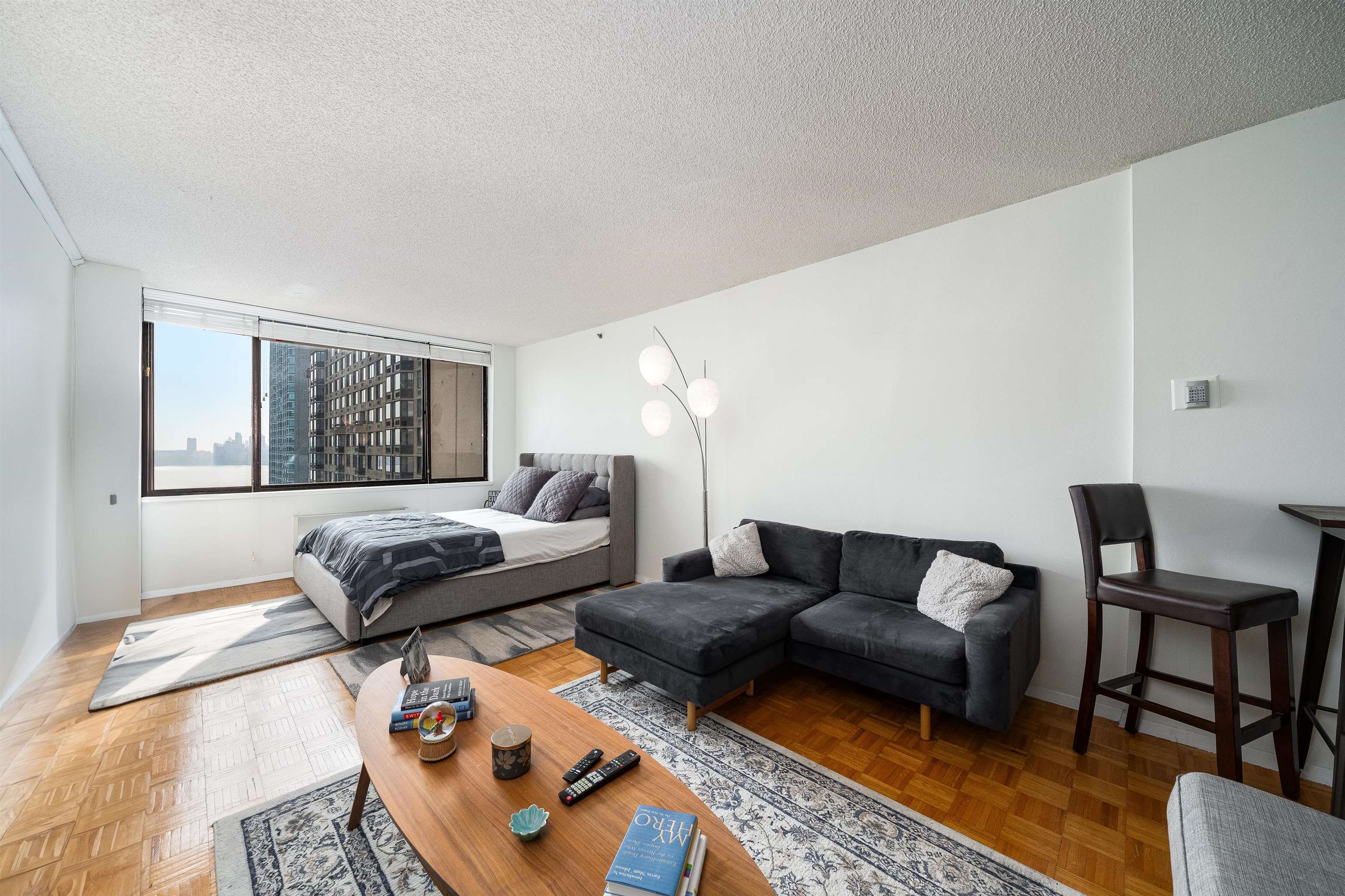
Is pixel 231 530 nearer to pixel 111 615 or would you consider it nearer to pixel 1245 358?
pixel 111 615

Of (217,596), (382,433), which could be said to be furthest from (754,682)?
(382,433)

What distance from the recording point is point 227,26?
5.08 feet

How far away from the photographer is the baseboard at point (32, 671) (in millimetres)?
2355

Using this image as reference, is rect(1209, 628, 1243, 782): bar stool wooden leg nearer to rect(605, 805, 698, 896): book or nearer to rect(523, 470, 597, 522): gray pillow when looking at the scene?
rect(605, 805, 698, 896): book

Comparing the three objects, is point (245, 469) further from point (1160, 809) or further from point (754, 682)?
point (1160, 809)

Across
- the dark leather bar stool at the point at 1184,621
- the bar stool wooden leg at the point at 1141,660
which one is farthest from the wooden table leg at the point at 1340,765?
the bar stool wooden leg at the point at 1141,660

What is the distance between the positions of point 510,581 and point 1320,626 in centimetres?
416

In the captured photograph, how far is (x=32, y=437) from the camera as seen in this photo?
2.72 meters

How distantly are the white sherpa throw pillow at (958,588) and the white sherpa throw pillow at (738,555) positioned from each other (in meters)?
0.99

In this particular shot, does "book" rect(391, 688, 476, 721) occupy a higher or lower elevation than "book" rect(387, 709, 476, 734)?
higher

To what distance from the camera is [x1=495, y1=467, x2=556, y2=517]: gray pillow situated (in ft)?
16.1

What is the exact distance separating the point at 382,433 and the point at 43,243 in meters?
3.03

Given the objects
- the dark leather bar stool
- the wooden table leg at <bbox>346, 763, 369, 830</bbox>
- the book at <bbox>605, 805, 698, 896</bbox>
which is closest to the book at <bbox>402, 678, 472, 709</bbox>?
the wooden table leg at <bbox>346, 763, 369, 830</bbox>

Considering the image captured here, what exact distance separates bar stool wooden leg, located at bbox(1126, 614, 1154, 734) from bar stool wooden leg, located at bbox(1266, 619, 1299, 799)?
0.40 meters
